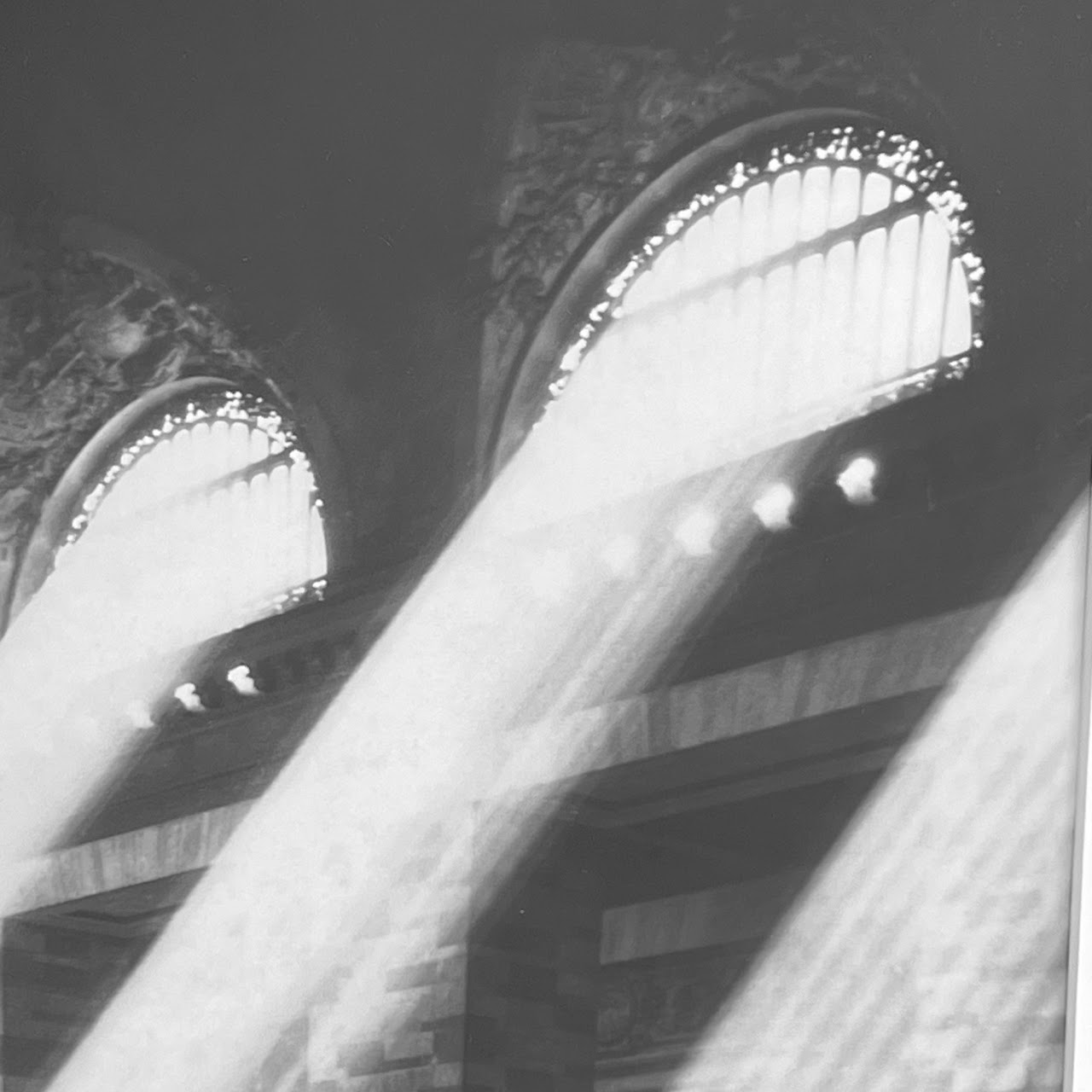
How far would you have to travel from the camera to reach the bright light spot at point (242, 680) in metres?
3.06

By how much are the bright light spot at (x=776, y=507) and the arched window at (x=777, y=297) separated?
7cm

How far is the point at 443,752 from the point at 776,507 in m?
0.65

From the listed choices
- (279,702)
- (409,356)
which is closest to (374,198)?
(409,356)

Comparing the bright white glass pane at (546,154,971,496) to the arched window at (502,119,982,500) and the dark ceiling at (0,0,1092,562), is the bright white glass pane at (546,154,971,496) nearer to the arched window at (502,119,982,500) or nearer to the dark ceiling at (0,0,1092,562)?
the arched window at (502,119,982,500)

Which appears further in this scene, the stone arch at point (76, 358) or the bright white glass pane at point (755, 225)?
the stone arch at point (76, 358)

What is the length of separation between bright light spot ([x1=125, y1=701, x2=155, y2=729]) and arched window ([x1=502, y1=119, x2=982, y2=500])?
2.68 ft

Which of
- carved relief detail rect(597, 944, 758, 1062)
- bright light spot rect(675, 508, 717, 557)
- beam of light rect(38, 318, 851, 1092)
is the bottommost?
carved relief detail rect(597, 944, 758, 1062)

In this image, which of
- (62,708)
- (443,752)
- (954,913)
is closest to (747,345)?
(443,752)

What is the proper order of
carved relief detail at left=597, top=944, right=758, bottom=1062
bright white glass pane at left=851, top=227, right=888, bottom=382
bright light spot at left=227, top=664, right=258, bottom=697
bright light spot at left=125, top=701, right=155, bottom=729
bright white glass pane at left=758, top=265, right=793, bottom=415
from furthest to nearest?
1. bright light spot at left=125, top=701, right=155, bottom=729
2. bright light spot at left=227, top=664, right=258, bottom=697
3. bright white glass pane at left=758, top=265, right=793, bottom=415
4. bright white glass pane at left=851, top=227, right=888, bottom=382
5. carved relief detail at left=597, top=944, right=758, bottom=1062

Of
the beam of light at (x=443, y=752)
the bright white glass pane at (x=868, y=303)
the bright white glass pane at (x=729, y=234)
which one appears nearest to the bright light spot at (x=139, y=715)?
the beam of light at (x=443, y=752)

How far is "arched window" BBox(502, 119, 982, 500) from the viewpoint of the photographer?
252 centimetres

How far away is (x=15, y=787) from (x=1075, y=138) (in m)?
2.07

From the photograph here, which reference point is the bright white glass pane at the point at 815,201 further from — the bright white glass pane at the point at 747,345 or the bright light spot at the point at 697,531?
the bright light spot at the point at 697,531

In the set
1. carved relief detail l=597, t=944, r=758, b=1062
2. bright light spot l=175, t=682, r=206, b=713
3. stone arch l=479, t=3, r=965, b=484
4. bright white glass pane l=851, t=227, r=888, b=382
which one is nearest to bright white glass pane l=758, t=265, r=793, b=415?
bright white glass pane l=851, t=227, r=888, b=382
